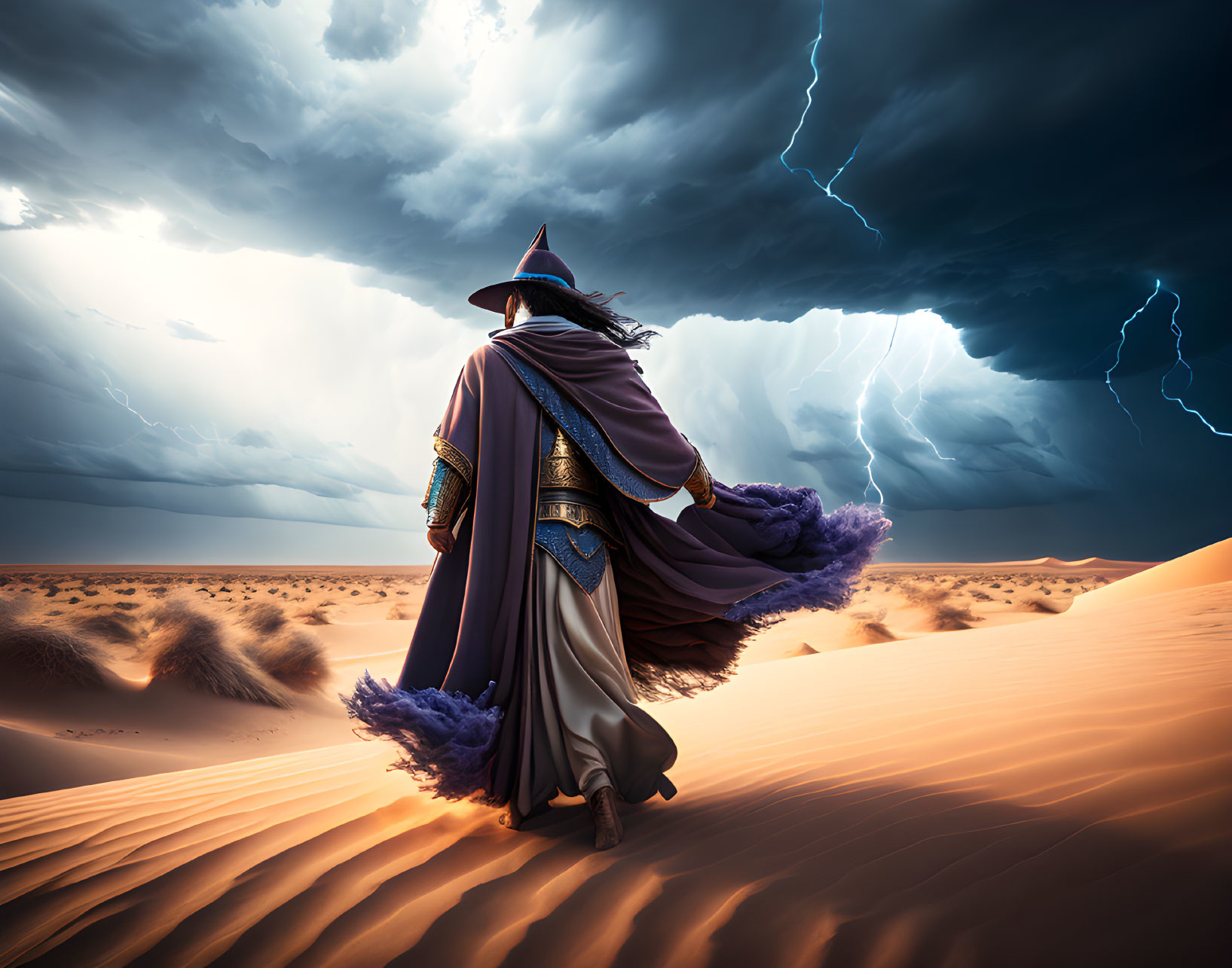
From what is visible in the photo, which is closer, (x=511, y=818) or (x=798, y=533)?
(x=511, y=818)

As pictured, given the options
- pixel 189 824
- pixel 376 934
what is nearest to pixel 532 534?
pixel 376 934

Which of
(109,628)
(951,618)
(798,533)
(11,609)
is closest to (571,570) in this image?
A: (798,533)

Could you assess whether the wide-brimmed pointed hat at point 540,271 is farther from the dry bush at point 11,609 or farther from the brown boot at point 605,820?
the dry bush at point 11,609

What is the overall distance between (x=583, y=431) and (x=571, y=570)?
0.65 m

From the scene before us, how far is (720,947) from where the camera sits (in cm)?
158

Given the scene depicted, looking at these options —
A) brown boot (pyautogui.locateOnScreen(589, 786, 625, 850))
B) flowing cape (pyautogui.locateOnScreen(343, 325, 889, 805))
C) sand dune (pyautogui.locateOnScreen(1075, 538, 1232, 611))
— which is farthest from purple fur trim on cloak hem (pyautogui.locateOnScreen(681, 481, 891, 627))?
sand dune (pyautogui.locateOnScreen(1075, 538, 1232, 611))

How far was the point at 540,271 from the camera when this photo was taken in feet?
10.5

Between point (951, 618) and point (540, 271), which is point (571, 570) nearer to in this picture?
point (540, 271)

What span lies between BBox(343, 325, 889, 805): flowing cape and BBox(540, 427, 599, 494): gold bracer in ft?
0.28

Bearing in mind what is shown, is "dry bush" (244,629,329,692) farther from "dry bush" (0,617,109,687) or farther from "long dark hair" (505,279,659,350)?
"long dark hair" (505,279,659,350)

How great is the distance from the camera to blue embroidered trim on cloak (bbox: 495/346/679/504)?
279cm

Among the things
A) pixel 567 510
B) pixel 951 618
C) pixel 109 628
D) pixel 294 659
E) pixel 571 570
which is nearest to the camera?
pixel 571 570

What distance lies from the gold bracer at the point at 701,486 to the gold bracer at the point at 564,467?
56 centimetres

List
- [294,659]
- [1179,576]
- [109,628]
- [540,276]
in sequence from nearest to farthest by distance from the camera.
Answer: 1. [540,276]
2. [294,659]
3. [109,628]
4. [1179,576]
